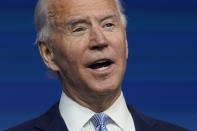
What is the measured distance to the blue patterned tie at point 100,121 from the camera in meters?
2.22

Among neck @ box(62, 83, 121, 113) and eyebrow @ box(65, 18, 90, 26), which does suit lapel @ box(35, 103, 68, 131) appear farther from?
eyebrow @ box(65, 18, 90, 26)

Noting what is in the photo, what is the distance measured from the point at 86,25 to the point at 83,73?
0.20 m

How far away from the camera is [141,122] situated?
2373 millimetres

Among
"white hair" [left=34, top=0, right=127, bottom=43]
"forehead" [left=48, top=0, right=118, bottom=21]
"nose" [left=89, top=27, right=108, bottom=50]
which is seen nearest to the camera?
"nose" [left=89, top=27, right=108, bottom=50]

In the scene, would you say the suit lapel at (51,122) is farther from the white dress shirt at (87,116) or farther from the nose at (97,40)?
the nose at (97,40)

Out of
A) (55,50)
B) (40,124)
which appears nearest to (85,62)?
(55,50)

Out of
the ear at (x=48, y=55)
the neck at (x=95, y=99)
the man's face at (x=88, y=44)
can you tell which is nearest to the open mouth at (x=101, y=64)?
the man's face at (x=88, y=44)

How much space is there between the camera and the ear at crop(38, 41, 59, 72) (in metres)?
2.38

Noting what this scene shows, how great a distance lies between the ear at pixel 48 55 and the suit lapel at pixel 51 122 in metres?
0.17

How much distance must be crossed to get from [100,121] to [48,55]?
0.40 meters

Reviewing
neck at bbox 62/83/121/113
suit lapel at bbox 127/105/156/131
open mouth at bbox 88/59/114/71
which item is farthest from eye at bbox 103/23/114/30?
suit lapel at bbox 127/105/156/131

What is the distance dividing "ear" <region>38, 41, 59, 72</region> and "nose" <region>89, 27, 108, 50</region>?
0.27 m

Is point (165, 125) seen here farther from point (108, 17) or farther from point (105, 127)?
point (108, 17)

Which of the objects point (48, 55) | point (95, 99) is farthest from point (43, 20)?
point (95, 99)
